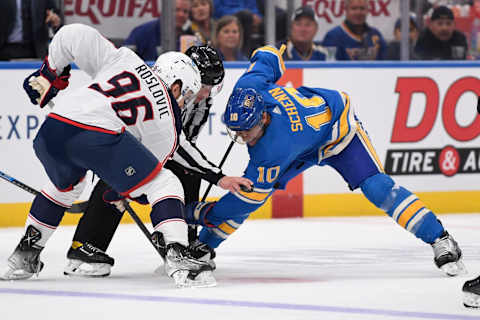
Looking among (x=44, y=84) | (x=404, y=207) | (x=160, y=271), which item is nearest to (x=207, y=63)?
(x=44, y=84)

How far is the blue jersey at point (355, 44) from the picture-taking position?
6.33 metres

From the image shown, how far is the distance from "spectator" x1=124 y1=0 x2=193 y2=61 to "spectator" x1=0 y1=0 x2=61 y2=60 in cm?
51

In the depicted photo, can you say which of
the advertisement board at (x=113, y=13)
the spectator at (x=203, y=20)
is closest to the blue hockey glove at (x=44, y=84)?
the advertisement board at (x=113, y=13)

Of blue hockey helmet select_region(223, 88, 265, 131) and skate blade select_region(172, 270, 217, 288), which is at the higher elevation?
blue hockey helmet select_region(223, 88, 265, 131)

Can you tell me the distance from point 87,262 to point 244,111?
0.85 metres

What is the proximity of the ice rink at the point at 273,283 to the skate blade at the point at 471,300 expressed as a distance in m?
0.03

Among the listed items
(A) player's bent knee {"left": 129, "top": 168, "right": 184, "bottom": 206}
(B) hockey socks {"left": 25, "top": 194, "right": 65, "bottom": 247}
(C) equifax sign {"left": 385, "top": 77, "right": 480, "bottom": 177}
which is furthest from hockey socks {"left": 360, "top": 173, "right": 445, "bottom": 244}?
(C) equifax sign {"left": 385, "top": 77, "right": 480, "bottom": 177}

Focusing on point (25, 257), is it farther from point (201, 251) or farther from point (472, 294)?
point (472, 294)

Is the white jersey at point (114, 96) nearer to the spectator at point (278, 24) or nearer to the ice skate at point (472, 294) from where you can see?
the ice skate at point (472, 294)

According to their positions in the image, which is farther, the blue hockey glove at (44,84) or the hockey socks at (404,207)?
the hockey socks at (404,207)

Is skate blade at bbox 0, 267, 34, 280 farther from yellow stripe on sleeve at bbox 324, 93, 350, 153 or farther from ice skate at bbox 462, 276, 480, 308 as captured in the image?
ice skate at bbox 462, 276, 480, 308

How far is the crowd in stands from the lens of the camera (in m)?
5.51

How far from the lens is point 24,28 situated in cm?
550

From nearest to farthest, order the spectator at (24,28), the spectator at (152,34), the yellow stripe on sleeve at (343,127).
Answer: the yellow stripe on sleeve at (343,127) → the spectator at (24,28) → the spectator at (152,34)
